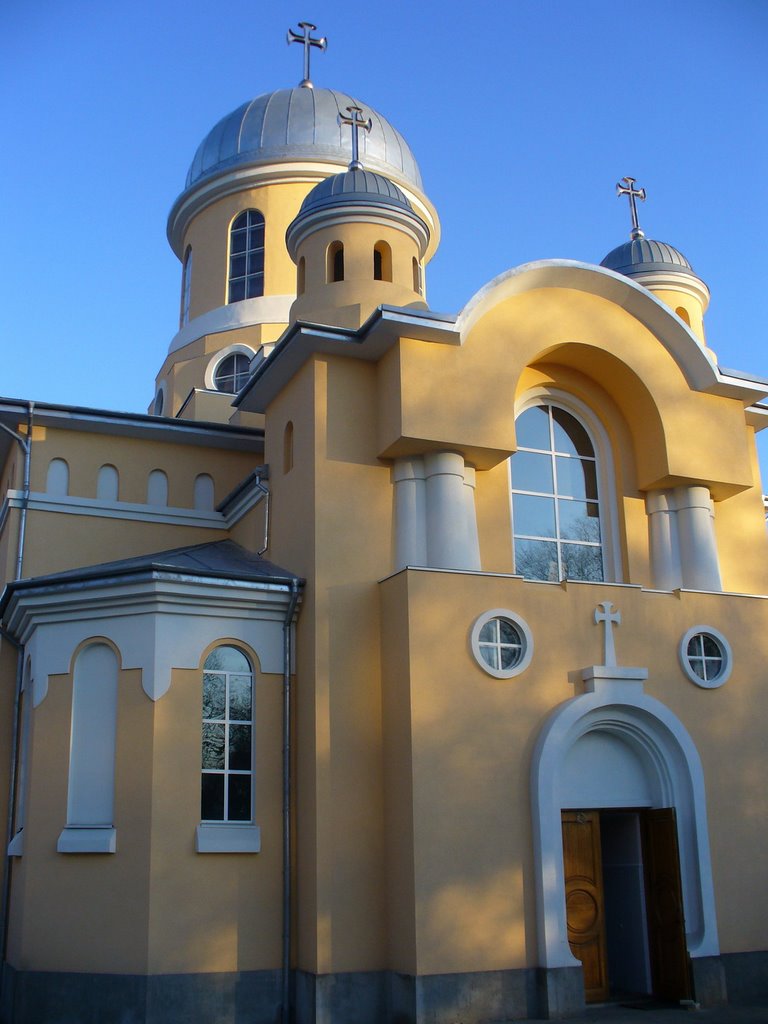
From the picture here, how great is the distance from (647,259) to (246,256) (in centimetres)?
741

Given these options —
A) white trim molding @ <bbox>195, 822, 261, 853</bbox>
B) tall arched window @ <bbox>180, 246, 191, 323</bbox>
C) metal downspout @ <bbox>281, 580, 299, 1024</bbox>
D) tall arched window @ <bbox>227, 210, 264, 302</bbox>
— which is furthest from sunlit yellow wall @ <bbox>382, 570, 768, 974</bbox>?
tall arched window @ <bbox>180, 246, 191, 323</bbox>

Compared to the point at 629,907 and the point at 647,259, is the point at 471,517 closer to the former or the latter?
the point at 629,907

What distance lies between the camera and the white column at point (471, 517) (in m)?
12.9

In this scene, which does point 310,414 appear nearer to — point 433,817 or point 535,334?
point 535,334

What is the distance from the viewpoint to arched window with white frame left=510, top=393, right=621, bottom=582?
1397 cm

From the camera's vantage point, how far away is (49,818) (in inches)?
462

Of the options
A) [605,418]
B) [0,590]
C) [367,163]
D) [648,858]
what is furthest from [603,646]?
[367,163]

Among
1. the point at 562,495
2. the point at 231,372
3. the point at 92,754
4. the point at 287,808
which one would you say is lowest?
the point at 287,808

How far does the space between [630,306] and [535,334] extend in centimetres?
150

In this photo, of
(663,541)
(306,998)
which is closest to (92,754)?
(306,998)

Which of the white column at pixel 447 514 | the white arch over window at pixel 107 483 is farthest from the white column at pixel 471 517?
the white arch over window at pixel 107 483

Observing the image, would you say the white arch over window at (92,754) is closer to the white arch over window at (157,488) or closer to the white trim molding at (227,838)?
the white trim molding at (227,838)

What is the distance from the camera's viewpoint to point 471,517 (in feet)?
43.2

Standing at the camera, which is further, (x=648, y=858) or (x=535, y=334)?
(x=535, y=334)
